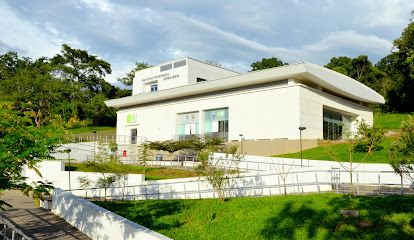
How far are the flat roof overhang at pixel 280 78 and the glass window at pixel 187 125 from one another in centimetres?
247

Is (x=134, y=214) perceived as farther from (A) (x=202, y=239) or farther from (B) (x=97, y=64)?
(B) (x=97, y=64)

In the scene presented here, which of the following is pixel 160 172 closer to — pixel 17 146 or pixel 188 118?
pixel 188 118

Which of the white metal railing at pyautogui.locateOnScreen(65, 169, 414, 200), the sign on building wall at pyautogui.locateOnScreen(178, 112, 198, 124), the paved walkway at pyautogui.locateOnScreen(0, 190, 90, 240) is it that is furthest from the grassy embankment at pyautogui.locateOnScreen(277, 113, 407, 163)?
the paved walkway at pyautogui.locateOnScreen(0, 190, 90, 240)

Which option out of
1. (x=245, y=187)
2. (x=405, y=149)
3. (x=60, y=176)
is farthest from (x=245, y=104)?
(x=405, y=149)

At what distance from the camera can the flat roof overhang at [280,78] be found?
1175 inches

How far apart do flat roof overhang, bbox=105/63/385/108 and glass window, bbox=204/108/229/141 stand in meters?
2.47

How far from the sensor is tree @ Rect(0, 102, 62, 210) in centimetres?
586

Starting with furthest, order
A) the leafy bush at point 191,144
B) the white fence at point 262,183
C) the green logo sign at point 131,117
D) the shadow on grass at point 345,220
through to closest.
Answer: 1. the green logo sign at point 131,117
2. the leafy bush at point 191,144
3. the white fence at point 262,183
4. the shadow on grass at point 345,220

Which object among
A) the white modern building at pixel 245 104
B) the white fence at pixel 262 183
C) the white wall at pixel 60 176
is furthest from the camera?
the white modern building at pixel 245 104

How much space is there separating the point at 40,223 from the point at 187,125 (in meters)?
27.1

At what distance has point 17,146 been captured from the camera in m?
6.09

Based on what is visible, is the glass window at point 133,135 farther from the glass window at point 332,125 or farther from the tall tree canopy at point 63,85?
the glass window at point 332,125

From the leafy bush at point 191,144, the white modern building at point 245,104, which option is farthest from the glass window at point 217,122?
the leafy bush at point 191,144

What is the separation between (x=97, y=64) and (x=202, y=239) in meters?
61.2
